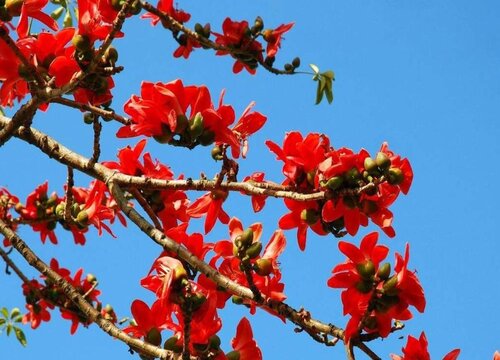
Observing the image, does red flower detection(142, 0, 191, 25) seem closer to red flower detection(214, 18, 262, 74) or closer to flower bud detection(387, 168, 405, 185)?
red flower detection(214, 18, 262, 74)

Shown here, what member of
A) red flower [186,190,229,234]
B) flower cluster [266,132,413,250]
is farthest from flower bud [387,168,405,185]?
red flower [186,190,229,234]

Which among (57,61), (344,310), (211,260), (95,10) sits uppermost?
(95,10)

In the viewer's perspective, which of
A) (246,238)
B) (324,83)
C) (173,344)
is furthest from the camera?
(324,83)

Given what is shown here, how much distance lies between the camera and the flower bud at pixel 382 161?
1816mm

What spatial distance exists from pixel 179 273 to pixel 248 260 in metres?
0.24

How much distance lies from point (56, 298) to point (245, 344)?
2057 mm

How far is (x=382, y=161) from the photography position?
182 centimetres

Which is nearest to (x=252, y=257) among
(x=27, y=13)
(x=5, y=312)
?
(x=27, y=13)

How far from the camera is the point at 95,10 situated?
2.03 meters

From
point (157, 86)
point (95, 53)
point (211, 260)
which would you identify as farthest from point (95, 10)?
point (211, 260)

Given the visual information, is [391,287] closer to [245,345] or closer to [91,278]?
[245,345]

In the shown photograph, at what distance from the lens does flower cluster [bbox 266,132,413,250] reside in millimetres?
1818

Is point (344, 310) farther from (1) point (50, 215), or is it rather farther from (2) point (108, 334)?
(1) point (50, 215)

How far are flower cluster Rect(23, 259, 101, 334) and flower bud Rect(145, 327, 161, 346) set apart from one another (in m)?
1.57
